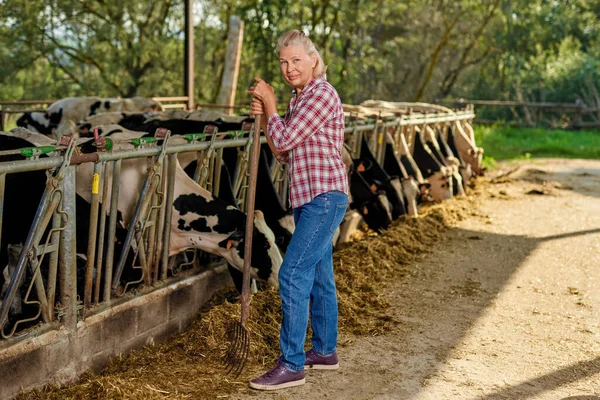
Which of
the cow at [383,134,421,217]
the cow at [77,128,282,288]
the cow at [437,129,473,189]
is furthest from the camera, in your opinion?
the cow at [437,129,473,189]

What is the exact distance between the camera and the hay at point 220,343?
3.77 metres

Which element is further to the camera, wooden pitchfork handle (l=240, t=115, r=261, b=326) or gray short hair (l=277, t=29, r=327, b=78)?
wooden pitchfork handle (l=240, t=115, r=261, b=326)

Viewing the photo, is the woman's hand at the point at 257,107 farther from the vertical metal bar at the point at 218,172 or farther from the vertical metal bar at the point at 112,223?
the vertical metal bar at the point at 218,172

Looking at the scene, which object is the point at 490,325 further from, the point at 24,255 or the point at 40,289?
the point at 24,255

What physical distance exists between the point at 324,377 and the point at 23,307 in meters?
1.73

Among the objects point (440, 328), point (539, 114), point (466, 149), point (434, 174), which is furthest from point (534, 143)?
point (440, 328)

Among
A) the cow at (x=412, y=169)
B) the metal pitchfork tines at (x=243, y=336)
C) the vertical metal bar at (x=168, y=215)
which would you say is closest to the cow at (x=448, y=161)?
the cow at (x=412, y=169)

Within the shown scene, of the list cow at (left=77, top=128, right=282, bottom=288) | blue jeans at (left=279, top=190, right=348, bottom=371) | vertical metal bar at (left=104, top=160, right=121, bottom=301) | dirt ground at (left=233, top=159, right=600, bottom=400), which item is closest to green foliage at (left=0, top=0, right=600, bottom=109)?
dirt ground at (left=233, top=159, right=600, bottom=400)

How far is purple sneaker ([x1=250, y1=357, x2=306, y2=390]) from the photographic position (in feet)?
12.6

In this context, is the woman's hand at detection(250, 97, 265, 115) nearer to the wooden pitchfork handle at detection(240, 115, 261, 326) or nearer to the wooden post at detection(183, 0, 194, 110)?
the wooden pitchfork handle at detection(240, 115, 261, 326)

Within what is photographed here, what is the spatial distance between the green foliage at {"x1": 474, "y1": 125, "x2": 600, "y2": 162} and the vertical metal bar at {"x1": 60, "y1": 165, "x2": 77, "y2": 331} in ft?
41.2

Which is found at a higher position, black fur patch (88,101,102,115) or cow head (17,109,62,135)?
black fur patch (88,101,102,115)

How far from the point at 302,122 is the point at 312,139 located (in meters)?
0.16

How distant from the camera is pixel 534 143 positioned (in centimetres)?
1809
